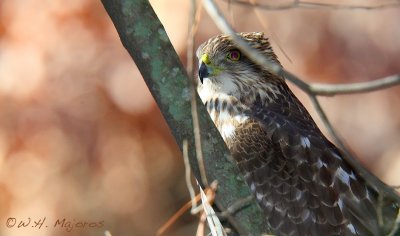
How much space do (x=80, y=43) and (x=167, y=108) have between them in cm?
341

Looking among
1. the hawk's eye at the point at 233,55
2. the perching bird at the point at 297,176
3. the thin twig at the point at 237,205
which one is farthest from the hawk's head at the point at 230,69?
the thin twig at the point at 237,205

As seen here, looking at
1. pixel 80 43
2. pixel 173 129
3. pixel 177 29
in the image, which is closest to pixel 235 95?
pixel 177 29

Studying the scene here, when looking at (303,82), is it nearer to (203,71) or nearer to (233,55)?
(203,71)

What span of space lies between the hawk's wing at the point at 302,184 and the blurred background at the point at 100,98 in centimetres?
172

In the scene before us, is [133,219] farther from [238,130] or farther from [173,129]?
[173,129]

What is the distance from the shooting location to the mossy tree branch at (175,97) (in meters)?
4.05

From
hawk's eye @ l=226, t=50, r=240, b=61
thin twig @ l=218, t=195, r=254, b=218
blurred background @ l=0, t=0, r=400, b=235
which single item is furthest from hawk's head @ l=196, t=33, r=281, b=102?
thin twig @ l=218, t=195, r=254, b=218

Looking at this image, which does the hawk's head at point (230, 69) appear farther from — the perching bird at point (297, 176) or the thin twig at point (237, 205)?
the thin twig at point (237, 205)

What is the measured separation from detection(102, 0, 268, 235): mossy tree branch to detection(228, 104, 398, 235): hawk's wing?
4.36ft

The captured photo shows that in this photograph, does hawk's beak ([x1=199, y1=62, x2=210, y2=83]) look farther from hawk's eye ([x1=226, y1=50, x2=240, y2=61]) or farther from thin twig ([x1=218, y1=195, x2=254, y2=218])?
thin twig ([x1=218, y1=195, x2=254, y2=218])

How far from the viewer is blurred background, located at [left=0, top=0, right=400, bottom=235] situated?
7309 mm

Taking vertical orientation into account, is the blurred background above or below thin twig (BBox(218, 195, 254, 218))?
below

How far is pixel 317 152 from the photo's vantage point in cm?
558

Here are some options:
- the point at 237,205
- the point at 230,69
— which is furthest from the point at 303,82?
the point at 230,69
